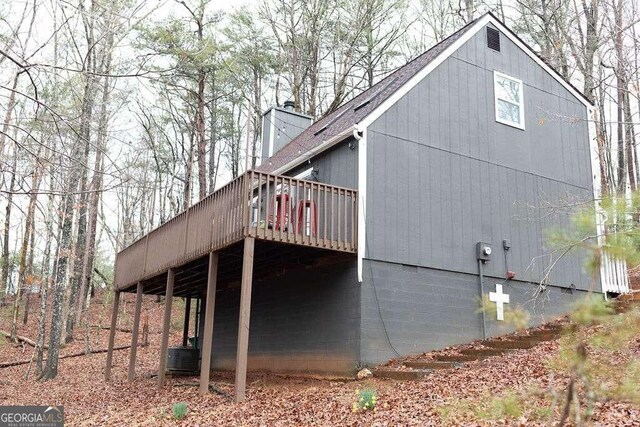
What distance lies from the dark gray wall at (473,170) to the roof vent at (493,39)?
135 millimetres

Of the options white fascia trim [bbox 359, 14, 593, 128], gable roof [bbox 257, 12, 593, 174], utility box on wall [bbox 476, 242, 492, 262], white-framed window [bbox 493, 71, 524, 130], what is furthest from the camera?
white-framed window [bbox 493, 71, 524, 130]

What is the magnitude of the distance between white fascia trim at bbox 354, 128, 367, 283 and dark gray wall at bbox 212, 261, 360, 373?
0.23m

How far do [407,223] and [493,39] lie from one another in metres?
4.97

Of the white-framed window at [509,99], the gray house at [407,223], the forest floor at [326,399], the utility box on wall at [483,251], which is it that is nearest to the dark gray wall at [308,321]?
the gray house at [407,223]

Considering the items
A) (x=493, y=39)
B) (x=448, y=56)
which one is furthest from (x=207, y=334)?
(x=493, y=39)

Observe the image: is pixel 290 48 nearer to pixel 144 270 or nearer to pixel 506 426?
pixel 144 270

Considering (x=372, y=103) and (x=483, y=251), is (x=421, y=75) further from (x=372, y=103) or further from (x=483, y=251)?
(x=483, y=251)

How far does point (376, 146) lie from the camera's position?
34.0ft

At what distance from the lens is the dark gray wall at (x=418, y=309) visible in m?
9.39

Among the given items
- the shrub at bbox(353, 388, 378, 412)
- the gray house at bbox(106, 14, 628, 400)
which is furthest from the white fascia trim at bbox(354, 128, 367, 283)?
the shrub at bbox(353, 388, 378, 412)

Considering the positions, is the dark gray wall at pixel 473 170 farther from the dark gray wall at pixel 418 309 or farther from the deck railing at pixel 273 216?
the deck railing at pixel 273 216

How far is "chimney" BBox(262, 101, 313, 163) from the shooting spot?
1706 centimetres

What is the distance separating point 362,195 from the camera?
391 inches

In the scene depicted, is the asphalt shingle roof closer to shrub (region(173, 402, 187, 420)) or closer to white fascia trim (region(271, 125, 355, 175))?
white fascia trim (region(271, 125, 355, 175))
